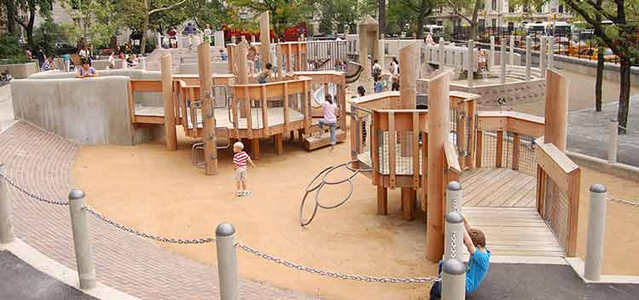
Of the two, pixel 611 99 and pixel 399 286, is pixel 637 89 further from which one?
pixel 399 286

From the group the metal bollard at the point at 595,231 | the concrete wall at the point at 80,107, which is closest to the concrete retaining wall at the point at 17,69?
the concrete wall at the point at 80,107

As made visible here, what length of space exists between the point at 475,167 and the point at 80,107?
12.4 m

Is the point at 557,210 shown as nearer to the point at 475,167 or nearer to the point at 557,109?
the point at 557,109

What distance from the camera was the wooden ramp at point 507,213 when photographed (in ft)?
30.7

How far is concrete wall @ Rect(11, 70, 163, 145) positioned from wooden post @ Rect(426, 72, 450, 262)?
12.6 meters

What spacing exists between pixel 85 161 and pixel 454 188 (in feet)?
42.2

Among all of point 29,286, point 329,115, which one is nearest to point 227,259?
point 29,286

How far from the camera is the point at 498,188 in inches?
485

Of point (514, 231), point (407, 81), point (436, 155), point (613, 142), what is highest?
point (407, 81)

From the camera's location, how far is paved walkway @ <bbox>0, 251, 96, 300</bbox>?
8164 millimetres

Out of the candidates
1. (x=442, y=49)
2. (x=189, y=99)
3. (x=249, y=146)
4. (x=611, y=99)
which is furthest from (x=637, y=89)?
(x=189, y=99)

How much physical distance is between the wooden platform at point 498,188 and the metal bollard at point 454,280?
5.53 meters

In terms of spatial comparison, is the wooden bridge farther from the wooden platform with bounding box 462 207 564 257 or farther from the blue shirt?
the blue shirt

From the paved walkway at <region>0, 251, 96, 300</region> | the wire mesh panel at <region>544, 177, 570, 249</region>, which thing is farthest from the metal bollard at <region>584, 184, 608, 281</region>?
the paved walkway at <region>0, 251, 96, 300</region>
